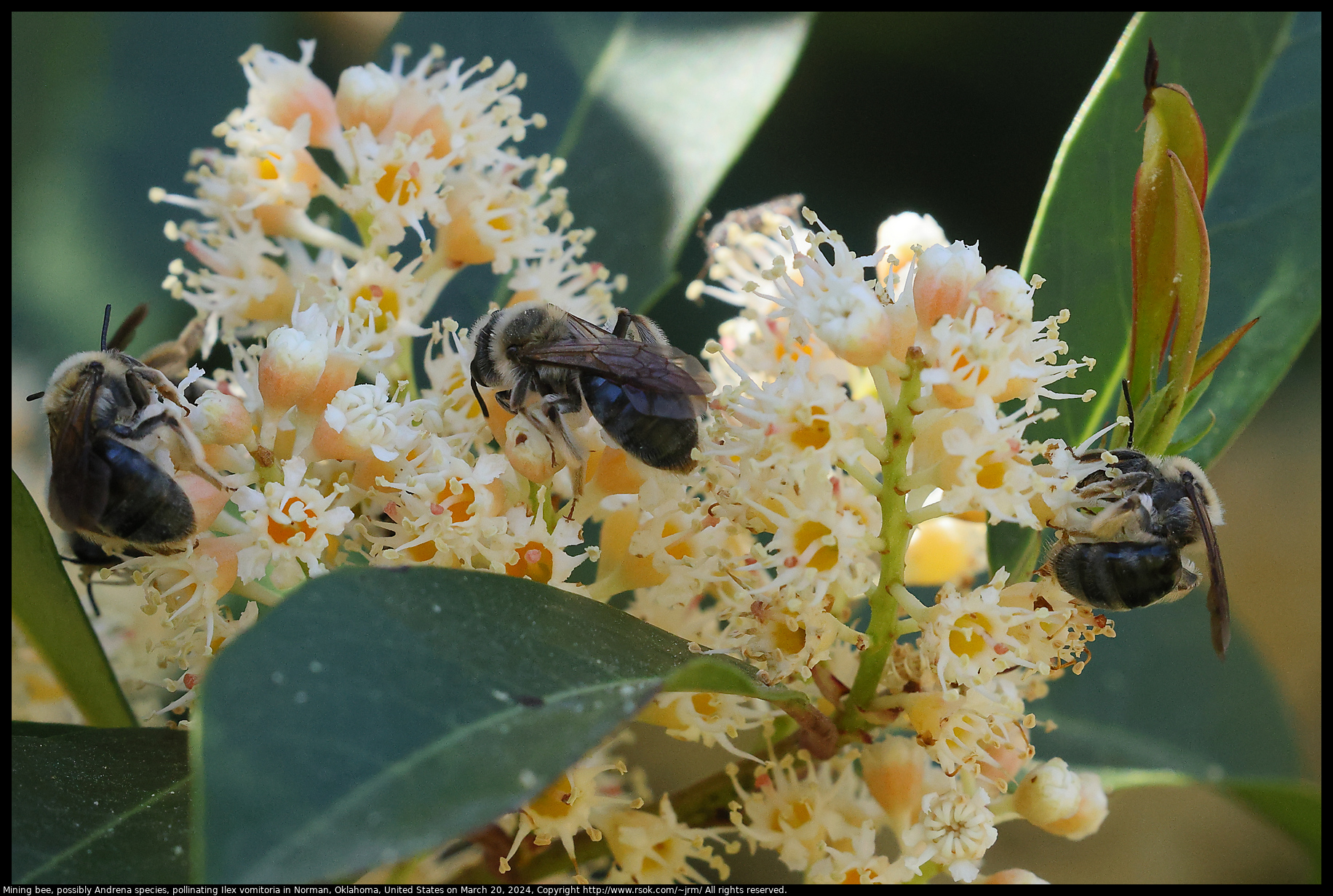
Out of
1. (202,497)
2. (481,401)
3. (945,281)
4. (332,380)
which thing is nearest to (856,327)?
(945,281)

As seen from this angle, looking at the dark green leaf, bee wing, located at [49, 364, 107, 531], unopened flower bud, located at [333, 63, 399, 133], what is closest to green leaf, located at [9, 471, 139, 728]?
bee wing, located at [49, 364, 107, 531]

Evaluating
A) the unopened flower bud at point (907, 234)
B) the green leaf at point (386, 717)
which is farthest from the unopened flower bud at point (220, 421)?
the unopened flower bud at point (907, 234)

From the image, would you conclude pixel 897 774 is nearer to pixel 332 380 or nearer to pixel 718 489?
pixel 718 489

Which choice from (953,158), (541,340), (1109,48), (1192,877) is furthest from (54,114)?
(1192,877)

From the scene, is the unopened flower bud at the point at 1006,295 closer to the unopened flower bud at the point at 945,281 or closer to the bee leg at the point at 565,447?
the unopened flower bud at the point at 945,281

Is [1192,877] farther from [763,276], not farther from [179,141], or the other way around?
[179,141]

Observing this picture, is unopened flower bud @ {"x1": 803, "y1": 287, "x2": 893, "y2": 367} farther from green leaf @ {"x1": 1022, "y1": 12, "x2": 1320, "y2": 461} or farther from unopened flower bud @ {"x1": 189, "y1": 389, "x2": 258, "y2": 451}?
unopened flower bud @ {"x1": 189, "y1": 389, "x2": 258, "y2": 451}
